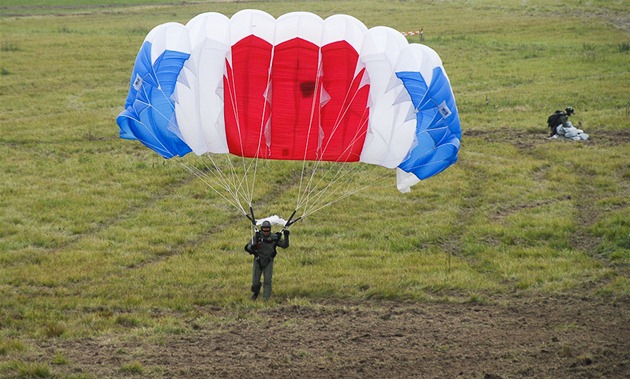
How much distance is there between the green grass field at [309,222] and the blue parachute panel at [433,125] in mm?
2481

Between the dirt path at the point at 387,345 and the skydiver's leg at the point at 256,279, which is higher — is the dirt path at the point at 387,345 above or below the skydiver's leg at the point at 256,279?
below

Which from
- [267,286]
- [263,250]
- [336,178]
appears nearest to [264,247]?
[263,250]

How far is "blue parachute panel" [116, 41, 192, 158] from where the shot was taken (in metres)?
16.1

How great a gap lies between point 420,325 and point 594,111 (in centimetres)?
1981

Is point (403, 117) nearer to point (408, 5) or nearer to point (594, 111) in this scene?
point (594, 111)

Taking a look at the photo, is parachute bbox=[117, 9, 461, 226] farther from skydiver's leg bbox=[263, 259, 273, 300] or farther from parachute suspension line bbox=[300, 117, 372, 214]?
parachute suspension line bbox=[300, 117, 372, 214]

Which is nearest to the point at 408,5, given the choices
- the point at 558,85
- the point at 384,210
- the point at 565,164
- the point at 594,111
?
the point at 558,85

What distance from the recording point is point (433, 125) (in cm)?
1595

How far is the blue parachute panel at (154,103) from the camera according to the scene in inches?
634

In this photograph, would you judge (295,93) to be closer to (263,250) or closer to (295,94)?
(295,94)

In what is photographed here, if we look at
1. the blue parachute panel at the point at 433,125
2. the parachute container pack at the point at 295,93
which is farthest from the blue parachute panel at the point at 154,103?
the blue parachute panel at the point at 433,125

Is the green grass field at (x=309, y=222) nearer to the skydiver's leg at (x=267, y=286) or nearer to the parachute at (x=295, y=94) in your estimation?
A: the skydiver's leg at (x=267, y=286)

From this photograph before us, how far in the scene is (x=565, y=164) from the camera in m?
25.7

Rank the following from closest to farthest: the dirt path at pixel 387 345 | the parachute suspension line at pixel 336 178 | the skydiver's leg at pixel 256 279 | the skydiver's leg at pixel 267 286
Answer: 1. the dirt path at pixel 387 345
2. the skydiver's leg at pixel 256 279
3. the skydiver's leg at pixel 267 286
4. the parachute suspension line at pixel 336 178
